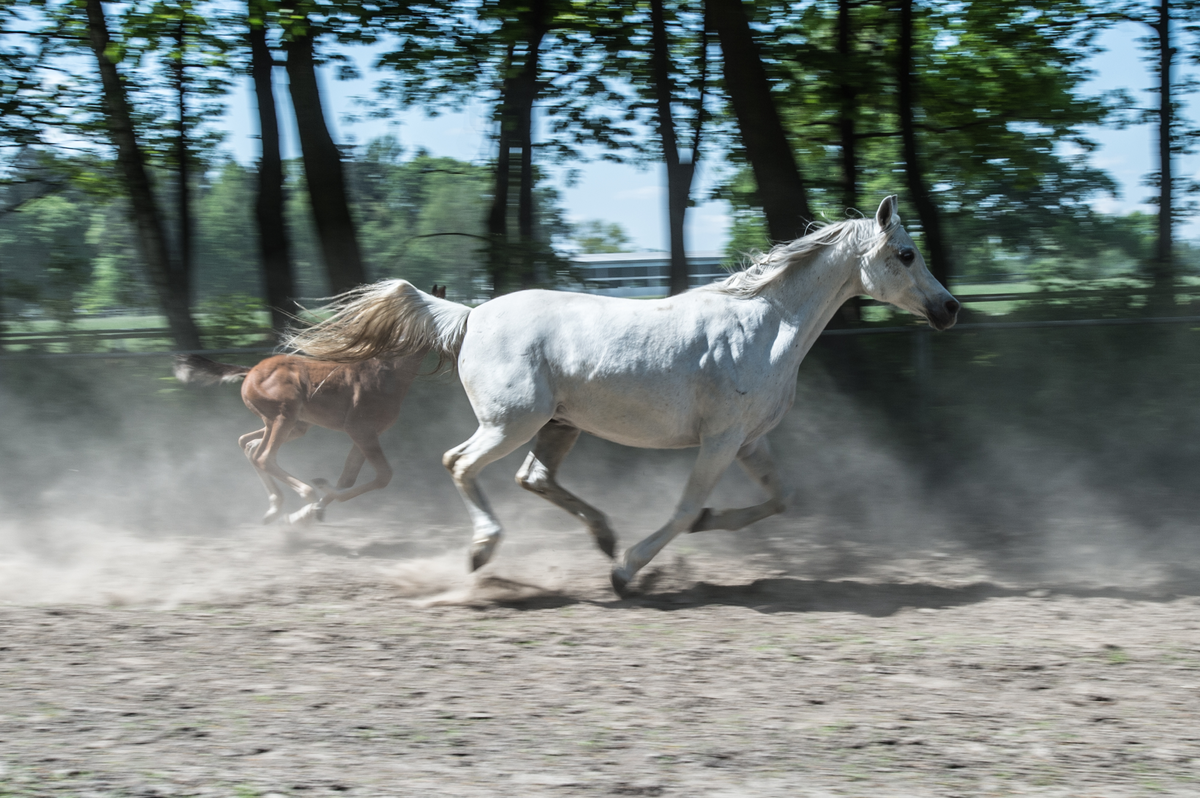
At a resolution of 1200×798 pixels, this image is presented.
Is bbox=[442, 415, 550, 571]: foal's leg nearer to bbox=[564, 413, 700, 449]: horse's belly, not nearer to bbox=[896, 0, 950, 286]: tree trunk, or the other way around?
bbox=[564, 413, 700, 449]: horse's belly

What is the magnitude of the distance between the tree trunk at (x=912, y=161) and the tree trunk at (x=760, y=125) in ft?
5.47

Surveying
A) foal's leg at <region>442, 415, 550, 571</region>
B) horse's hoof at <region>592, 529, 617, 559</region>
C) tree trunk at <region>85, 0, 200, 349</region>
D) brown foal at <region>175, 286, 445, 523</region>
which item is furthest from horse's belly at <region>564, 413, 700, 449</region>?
tree trunk at <region>85, 0, 200, 349</region>

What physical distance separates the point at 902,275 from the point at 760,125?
2.99m

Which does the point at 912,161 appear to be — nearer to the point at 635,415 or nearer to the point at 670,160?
the point at 670,160

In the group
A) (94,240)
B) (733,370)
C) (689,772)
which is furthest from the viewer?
(94,240)

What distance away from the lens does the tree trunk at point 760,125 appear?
784 centimetres

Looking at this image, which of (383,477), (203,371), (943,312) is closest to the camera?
(943,312)

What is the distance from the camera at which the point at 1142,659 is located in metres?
4.13

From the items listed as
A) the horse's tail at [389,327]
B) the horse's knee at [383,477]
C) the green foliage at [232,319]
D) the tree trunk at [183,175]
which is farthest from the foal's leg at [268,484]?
the tree trunk at [183,175]

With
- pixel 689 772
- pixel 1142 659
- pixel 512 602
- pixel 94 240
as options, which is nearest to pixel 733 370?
pixel 512 602

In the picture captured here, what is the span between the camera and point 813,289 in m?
5.46

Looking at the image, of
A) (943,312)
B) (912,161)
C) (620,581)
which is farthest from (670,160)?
(620,581)

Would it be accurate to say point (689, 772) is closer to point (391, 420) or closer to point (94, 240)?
point (391, 420)

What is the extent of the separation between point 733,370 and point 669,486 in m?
2.64
